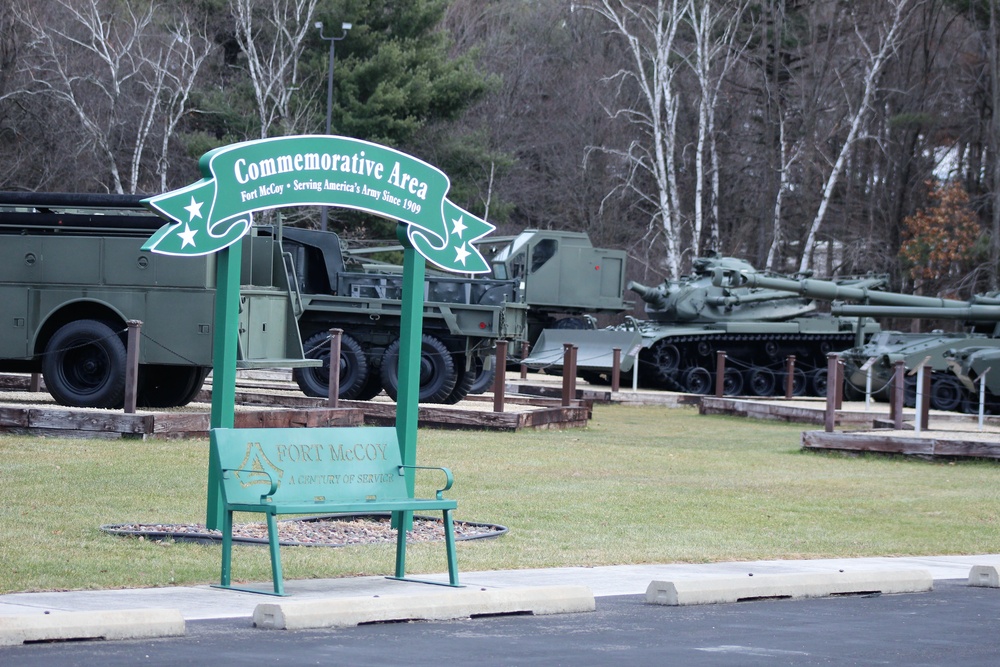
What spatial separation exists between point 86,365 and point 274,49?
22.3 meters

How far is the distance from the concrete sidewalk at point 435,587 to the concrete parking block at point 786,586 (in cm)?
14

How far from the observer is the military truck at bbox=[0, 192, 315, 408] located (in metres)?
17.6

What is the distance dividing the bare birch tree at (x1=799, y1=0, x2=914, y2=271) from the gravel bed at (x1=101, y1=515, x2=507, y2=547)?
32.0m

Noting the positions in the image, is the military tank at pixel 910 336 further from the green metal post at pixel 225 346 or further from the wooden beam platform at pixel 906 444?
the green metal post at pixel 225 346

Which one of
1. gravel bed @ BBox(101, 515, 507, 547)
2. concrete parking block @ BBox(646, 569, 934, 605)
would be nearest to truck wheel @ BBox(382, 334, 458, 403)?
gravel bed @ BBox(101, 515, 507, 547)

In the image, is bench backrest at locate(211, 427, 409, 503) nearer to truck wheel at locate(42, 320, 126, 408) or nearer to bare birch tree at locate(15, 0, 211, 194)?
truck wheel at locate(42, 320, 126, 408)

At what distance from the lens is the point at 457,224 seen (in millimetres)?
10555

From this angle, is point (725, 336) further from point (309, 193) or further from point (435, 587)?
point (435, 587)

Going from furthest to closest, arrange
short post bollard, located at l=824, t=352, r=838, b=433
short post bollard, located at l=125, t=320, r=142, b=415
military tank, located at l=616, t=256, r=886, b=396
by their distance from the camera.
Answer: military tank, located at l=616, t=256, r=886, b=396
short post bollard, located at l=824, t=352, r=838, b=433
short post bollard, located at l=125, t=320, r=142, b=415

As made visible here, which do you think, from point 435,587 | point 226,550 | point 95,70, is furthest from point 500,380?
point 95,70

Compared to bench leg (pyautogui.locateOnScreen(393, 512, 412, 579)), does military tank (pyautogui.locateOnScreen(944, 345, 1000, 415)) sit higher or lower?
higher

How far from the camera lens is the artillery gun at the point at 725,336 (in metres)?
32.6

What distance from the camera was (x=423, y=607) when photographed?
24.2 ft

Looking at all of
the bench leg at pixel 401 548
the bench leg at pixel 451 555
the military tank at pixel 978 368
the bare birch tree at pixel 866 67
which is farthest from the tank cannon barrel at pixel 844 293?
the bench leg at pixel 451 555
